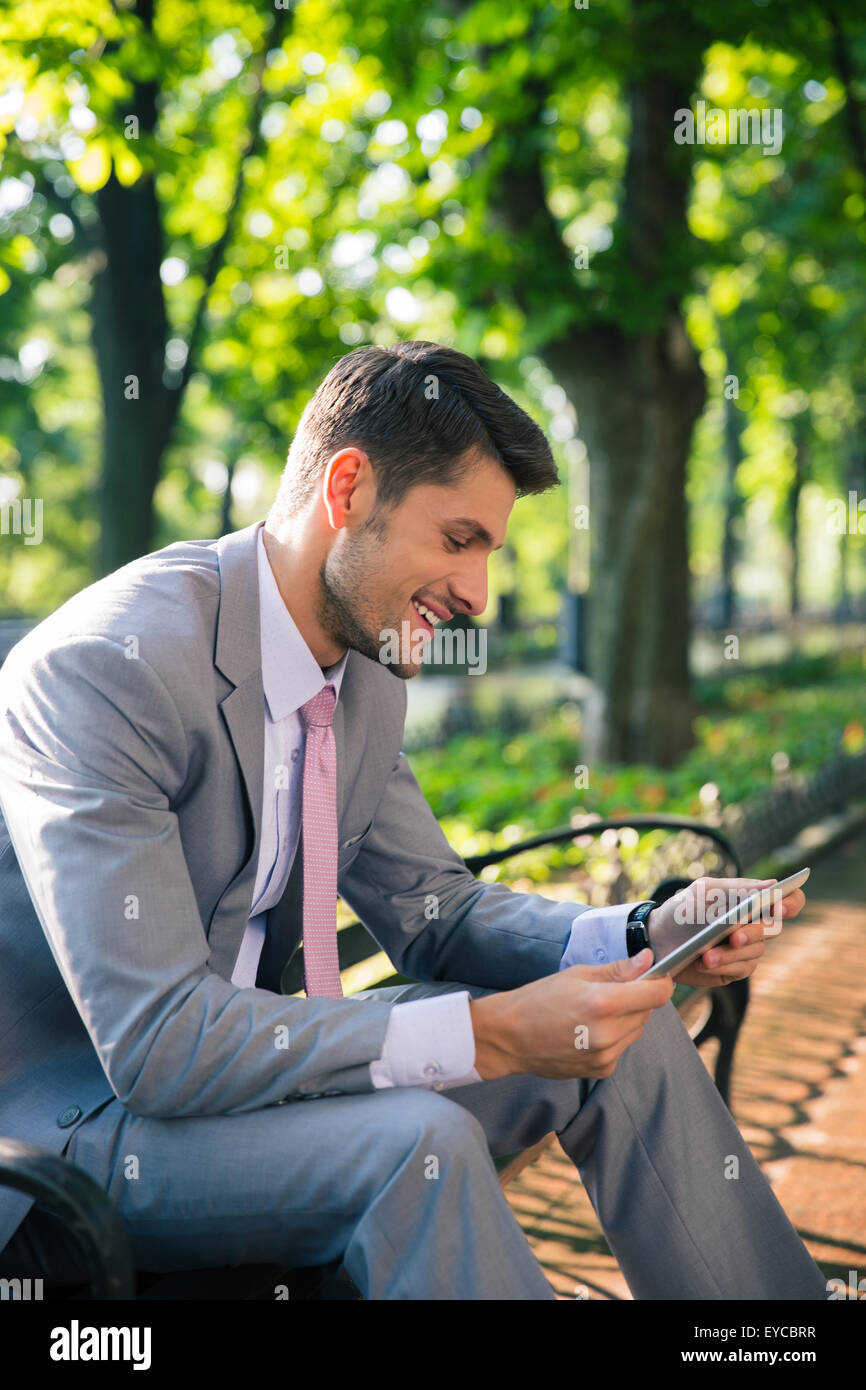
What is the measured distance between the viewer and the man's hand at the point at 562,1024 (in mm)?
1980

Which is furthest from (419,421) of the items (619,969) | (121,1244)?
(121,1244)

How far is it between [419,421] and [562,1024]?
1043 millimetres

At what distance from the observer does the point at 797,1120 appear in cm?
414

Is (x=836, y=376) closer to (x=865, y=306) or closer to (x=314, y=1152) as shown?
(x=865, y=306)

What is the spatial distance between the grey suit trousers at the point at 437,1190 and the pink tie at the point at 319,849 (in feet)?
1.38

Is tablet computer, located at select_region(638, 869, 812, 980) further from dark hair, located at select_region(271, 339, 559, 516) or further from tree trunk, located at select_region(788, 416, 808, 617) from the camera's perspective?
tree trunk, located at select_region(788, 416, 808, 617)

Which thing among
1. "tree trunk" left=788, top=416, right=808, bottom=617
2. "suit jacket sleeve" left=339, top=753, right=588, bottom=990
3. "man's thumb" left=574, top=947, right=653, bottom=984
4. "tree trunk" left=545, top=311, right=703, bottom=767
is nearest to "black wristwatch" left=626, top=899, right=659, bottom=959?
Result: "suit jacket sleeve" left=339, top=753, right=588, bottom=990

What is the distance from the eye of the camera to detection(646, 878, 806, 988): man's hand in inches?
95.1

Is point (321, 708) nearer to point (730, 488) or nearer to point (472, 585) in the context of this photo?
point (472, 585)

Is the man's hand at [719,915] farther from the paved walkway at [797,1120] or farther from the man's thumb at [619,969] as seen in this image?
the paved walkway at [797,1120]

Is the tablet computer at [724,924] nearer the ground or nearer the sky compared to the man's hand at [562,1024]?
nearer the sky

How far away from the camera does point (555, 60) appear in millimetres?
7219

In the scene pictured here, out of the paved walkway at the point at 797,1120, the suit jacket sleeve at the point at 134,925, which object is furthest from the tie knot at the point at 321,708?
the paved walkway at the point at 797,1120

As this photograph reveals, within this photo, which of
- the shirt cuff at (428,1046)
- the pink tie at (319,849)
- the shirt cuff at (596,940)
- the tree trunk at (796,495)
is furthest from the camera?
the tree trunk at (796,495)
